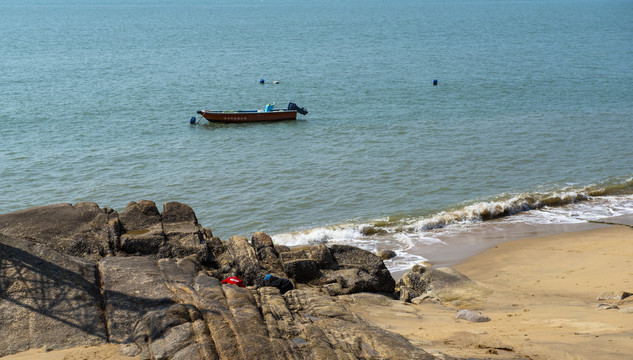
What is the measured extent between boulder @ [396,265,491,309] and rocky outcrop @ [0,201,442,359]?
36.7 inches

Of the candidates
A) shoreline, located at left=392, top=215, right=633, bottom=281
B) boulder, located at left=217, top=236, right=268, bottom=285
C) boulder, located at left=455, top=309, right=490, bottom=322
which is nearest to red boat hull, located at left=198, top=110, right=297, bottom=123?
shoreline, located at left=392, top=215, right=633, bottom=281

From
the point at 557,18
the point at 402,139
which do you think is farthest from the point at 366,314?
the point at 557,18

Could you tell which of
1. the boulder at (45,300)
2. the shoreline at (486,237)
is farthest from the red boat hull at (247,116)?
the boulder at (45,300)

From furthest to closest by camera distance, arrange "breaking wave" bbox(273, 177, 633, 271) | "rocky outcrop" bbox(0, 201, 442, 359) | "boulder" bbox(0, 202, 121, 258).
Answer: "breaking wave" bbox(273, 177, 633, 271) → "boulder" bbox(0, 202, 121, 258) → "rocky outcrop" bbox(0, 201, 442, 359)

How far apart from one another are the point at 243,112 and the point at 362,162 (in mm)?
11304

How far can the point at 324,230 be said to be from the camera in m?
22.0

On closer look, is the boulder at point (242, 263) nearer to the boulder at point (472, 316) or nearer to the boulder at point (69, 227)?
the boulder at point (69, 227)

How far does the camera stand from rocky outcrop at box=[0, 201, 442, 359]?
9.31m

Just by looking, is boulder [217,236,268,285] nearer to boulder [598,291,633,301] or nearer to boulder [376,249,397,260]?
boulder [376,249,397,260]

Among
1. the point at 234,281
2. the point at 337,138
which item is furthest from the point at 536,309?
the point at 337,138

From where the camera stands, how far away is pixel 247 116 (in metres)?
38.2

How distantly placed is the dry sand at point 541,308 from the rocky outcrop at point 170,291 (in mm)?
1599

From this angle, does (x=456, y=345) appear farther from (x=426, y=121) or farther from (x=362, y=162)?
(x=426, y=121)

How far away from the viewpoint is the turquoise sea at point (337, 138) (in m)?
24.1
